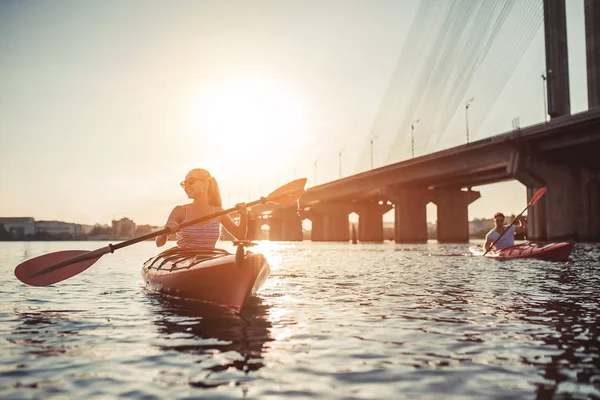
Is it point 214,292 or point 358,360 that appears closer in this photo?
point 358,360

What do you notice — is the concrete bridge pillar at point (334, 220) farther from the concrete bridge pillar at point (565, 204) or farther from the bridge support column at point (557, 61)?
the bridge support column at point (557, 61)

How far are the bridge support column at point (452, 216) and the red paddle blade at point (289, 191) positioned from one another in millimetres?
63583

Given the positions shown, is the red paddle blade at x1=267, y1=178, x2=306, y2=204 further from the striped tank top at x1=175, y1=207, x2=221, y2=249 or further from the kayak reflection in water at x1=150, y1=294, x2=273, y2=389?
the kayak reflection in water at x1=150, y1=294, x2=273, y2=389

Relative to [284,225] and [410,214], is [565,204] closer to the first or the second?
[410,214]

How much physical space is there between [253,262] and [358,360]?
302cm

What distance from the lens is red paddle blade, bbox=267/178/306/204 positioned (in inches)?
415

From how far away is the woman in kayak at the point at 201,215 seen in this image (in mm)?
9492

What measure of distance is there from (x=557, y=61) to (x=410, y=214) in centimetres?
3039

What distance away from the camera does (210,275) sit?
319 inches

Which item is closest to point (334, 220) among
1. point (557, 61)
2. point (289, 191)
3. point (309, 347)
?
point (557, 61)

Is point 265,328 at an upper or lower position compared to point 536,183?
lower

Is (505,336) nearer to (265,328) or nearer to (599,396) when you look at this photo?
(599,396)

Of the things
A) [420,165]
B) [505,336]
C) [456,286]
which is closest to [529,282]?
[456,286]

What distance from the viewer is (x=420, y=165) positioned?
5772 cm
